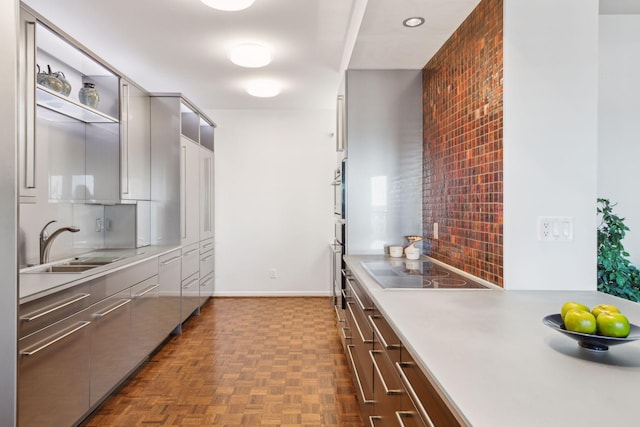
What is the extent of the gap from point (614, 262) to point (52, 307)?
301cm

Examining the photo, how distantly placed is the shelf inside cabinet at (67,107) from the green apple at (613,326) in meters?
2.74

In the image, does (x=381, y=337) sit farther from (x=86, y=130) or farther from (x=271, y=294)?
(x=271, y=294)

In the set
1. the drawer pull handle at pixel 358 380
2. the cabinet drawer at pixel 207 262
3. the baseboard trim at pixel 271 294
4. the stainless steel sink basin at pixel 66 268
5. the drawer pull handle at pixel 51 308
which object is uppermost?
the stainless steel sink basin at pixel 66 268

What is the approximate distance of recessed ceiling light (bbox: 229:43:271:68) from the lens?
→ 336cm

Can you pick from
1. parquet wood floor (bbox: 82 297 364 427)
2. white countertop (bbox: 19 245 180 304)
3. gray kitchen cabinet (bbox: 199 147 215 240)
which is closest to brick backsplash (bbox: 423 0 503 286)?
parquet wood floor (bbox: 82 297 364 427)

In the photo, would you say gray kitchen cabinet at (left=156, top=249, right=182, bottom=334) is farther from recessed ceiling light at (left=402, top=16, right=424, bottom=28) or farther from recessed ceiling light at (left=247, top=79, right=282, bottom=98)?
recessed ceiling light at (left=402, top=16, right=424, bottom=28)

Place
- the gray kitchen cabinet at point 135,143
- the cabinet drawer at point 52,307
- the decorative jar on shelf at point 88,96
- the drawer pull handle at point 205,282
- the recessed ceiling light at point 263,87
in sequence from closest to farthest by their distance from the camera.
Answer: the cabinet drawer at point 52,307 → the decorative jar on shelf at point 88,96 → the gray kitchen cabinet at point 135,143 → the recessed ceiling light at point 263,87 → the drawer pull handle at point 205,282

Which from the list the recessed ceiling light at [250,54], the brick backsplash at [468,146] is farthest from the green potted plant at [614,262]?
the recessed ceiling light at [250,54]

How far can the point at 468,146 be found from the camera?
229 cm

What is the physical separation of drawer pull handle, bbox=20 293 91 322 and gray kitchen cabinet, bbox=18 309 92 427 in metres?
0.07

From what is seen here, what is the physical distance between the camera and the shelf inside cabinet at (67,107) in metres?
2.42

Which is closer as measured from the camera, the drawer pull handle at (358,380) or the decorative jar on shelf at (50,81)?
the drawer pull handle at (358,380)

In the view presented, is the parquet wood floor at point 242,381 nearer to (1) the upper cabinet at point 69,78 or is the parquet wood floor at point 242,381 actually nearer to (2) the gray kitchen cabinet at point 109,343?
(2) the gray kitchen cabinet at point 109,343

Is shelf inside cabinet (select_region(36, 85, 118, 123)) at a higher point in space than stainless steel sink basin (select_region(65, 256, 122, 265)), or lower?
higher
